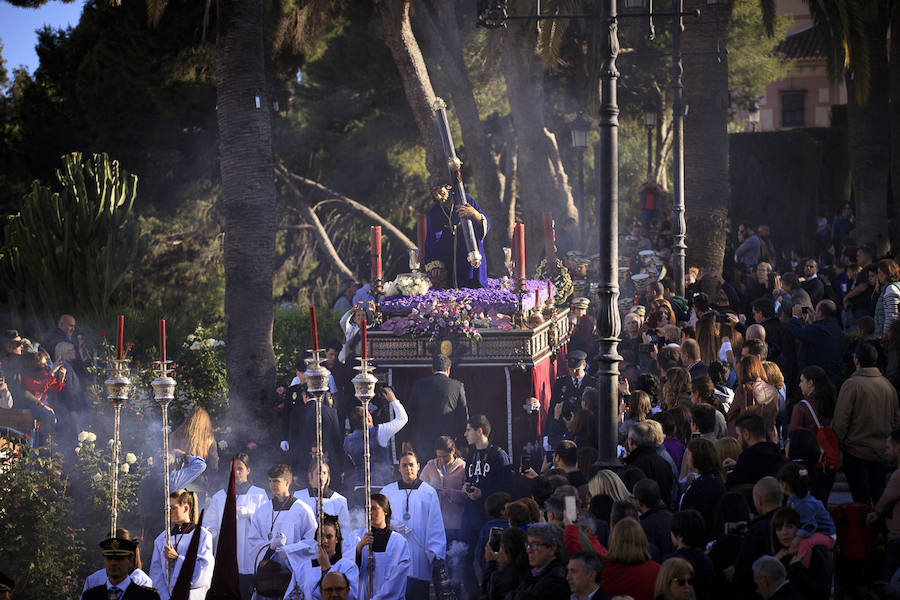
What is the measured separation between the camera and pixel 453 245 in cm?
1416

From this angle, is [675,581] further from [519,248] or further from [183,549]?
[519,248]

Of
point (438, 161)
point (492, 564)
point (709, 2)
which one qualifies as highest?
point (709, 2)

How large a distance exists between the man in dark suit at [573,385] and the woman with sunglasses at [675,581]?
4.85m

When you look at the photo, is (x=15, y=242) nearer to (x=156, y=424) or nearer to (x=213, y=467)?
(x=156, y=424)

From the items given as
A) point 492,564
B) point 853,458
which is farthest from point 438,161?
point 492,564

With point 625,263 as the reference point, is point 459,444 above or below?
below

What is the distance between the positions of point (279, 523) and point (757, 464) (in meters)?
3.62

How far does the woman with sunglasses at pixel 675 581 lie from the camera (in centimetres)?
625

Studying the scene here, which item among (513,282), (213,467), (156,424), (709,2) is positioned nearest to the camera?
(213,467)

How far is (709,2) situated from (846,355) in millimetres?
6027

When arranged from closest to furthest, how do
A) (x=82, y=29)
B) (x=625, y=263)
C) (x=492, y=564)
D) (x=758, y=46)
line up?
1. (x=492, y=564)
2. (x=625, y=263)
3. (x=82, y=29)
4. (x=758, y=46)

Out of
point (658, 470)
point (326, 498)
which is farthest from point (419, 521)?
point (658, 470)

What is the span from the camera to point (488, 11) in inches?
474

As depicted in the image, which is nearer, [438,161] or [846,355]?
[846,355]
